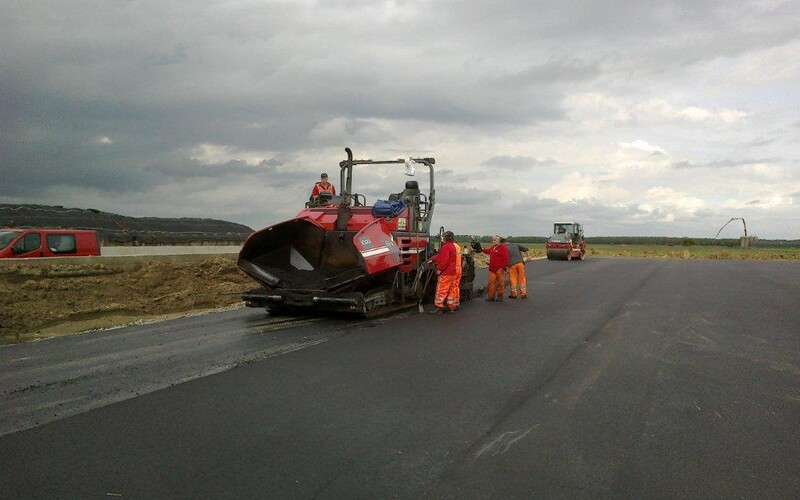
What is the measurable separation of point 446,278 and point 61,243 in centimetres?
1003

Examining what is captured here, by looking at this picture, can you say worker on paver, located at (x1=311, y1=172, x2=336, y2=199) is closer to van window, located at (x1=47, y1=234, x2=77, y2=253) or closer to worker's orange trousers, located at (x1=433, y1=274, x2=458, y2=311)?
worker's orange trousers, located at (x1=433, y1=274, x2=458, y2=311)

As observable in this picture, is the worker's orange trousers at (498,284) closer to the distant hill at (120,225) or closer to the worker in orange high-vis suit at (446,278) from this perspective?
the worker in orange high-vis suit at (446,278)

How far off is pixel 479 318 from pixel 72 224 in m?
20.5

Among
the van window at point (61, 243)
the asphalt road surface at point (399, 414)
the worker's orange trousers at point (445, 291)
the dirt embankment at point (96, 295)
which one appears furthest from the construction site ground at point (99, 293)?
the worker's orange trousers at point (445, 291)

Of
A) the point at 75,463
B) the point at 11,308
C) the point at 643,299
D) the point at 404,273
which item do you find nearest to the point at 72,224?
the point at 11,308

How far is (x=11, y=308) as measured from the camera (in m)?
11.8

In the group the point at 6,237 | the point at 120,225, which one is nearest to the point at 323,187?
the point at 6,237

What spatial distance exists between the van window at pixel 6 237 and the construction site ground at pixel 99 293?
196 cm

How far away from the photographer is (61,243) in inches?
612

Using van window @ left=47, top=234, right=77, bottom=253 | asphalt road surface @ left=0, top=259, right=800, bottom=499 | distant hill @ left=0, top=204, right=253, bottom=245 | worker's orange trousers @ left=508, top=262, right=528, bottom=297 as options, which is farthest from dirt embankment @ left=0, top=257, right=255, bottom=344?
distant hill @ left=0, top=204, right=253, bottom=245

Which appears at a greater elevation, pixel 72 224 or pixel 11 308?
pixel 72 224

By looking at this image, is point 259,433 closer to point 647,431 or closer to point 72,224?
point 647,431

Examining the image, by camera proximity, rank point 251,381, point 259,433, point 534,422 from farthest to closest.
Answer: point 251,381, point 534,422, point 259,433

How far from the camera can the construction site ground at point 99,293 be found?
11805mm
